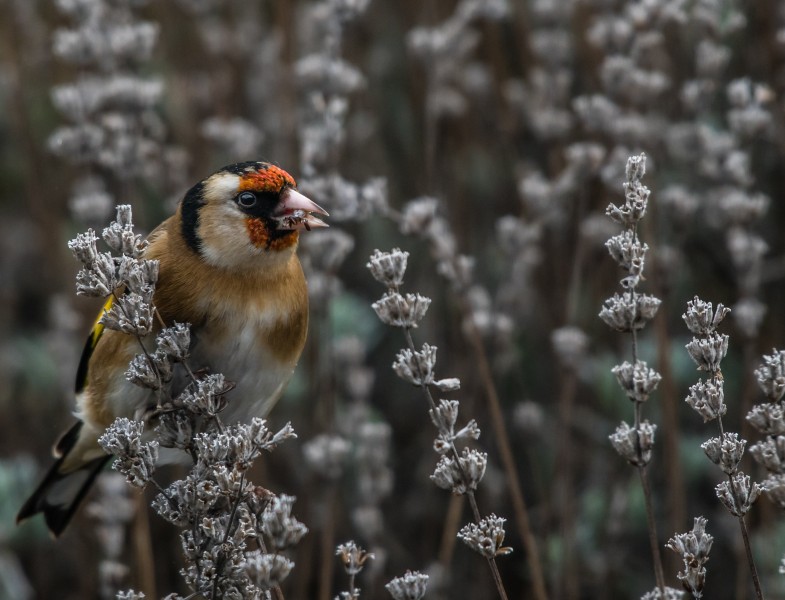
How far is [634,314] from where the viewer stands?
158cm

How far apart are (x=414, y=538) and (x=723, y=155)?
184 cm

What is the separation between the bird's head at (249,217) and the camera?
2316 mm

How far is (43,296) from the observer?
495 centimetres

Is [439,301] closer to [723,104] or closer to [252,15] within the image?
[723,104]

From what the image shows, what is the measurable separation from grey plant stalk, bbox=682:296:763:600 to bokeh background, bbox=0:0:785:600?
1.15m

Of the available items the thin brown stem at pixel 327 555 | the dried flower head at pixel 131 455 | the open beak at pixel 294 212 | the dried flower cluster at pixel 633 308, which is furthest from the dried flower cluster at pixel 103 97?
the dried flower cluster at pixel 633 308

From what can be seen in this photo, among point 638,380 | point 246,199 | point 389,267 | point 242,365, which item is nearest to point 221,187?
point 246,199

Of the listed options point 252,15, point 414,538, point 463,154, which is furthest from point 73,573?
point 252,15

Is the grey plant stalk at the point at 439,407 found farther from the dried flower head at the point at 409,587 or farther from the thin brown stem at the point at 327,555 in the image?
the thin brown stem at the point at 327,555

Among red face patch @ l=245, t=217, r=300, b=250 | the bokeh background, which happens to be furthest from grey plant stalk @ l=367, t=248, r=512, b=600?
the bokeh background

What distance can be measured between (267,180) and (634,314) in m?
1.03

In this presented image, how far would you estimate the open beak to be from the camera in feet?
7.43

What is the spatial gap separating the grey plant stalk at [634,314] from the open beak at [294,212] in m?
0.86

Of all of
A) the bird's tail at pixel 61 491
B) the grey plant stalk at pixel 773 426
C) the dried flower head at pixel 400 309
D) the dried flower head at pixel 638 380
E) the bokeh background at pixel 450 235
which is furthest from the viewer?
the bokeh background at pixel 450 235
